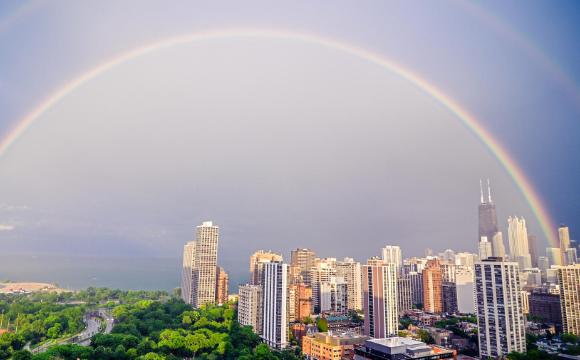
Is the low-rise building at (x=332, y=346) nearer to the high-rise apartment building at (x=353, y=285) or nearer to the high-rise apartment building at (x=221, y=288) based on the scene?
the high-rise apartment building at (x=353, y=285)

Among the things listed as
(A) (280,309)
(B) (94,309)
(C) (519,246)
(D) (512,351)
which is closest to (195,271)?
(B) (94,309)

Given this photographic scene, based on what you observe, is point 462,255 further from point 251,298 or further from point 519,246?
point 251,298

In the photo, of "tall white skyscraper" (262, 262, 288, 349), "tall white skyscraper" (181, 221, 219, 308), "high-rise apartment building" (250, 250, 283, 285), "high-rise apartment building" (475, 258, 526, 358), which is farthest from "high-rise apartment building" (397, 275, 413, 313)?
"tall white skyscraper" (181, 221, 219, 308)

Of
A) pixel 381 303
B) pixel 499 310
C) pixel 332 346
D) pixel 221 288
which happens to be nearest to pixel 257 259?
pixel 221 288

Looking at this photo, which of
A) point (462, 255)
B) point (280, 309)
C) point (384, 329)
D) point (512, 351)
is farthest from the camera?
point (462, 255)

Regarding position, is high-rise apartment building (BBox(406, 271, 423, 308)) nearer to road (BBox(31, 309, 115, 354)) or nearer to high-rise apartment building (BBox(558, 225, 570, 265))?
high-rise apartment building (BBox(558, 225, 570, 265))

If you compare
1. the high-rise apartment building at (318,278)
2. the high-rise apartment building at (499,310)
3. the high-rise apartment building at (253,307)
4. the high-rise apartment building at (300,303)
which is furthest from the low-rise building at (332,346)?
the high-rise apartment building at (318,278)

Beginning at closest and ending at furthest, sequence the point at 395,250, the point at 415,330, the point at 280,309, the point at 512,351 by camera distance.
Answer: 1. the point at 512,351
2. the point at 280,309
3. the point at 415,330
4. the point at 395,250
